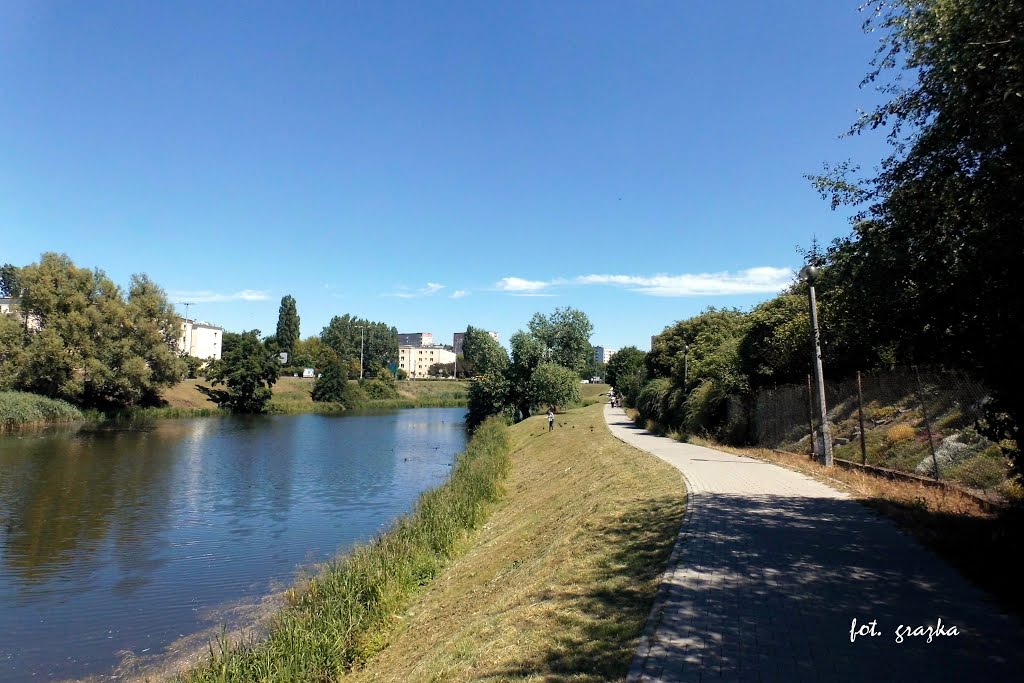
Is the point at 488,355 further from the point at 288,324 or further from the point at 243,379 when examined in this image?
the point at 288,324

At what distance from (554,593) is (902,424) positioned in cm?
983

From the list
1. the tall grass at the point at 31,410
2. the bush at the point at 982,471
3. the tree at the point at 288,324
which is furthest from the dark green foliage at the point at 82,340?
the tree at the point at 288,324

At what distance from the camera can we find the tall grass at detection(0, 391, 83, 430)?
130 ft

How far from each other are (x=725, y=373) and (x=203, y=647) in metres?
18.4

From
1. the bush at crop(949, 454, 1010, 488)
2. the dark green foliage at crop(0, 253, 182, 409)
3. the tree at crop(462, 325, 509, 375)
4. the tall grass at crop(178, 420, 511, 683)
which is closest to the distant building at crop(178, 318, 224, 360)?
the dark green foliage at crop(0, 253, 182, 409)

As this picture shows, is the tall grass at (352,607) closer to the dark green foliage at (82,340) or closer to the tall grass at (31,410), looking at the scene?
the tall grass at (31,410)

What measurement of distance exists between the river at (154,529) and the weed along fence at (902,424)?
1151 cm

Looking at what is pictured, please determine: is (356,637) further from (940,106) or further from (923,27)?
(923,27)

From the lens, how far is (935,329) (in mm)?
7105

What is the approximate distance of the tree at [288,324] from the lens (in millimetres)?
111562

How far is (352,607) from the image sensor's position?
28.6 ft

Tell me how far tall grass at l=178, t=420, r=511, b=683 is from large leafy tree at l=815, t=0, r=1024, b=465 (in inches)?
292

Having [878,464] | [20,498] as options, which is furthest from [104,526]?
[878,464]

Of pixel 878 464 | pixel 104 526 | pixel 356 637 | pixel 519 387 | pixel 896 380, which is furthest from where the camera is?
pixel 519 387
